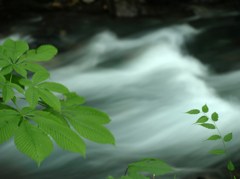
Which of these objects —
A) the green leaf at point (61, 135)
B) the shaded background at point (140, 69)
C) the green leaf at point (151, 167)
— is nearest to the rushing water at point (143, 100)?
the shaded background at point (140, 69)

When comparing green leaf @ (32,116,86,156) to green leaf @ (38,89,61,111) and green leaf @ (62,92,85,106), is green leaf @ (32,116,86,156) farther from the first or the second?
green leaf @ (62,92,85,106)

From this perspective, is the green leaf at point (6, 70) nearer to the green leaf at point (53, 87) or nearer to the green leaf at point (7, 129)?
the green leaf at point (53, 87)

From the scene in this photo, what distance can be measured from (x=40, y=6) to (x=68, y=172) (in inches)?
204

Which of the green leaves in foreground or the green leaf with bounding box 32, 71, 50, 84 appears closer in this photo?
the green leaf with bounding box 32, 71, 50, 84

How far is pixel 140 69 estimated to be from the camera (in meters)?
5.71

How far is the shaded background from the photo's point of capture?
11.5ft

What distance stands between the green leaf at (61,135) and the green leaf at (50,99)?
123mm

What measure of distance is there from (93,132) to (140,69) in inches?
176

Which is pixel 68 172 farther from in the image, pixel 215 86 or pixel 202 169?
pixel 215 86

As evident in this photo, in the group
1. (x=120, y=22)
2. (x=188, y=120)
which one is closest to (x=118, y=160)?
(x=188, y=120)

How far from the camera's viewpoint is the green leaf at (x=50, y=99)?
4.19ft

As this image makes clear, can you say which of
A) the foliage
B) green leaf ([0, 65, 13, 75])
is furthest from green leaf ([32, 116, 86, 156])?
green leaf ([0, 65, 13, 75])

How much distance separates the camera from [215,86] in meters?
4.98

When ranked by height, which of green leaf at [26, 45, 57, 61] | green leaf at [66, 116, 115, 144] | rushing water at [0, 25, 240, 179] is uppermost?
rushing water at [0, 25, 240, 179]
